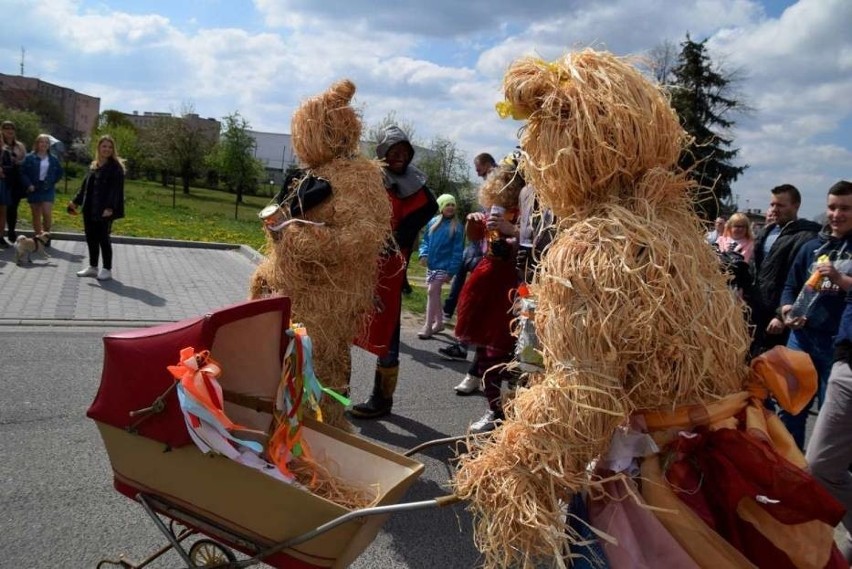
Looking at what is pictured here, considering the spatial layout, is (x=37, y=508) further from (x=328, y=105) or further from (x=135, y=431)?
(x=328, y=105)

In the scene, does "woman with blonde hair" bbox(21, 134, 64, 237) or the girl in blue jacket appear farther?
"woman with blonde hair" bbox(21, 134, 64, 237)

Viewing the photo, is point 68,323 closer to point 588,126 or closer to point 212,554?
point 212,554

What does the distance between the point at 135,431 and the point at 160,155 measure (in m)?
34.6

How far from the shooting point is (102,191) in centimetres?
827

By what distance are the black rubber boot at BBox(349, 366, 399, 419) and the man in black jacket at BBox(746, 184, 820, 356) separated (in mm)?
2780

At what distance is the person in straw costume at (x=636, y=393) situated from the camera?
170 cm

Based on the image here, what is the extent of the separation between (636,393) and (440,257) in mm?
6181

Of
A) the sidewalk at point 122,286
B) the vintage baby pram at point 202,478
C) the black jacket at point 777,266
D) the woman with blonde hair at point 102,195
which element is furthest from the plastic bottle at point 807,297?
the woman with blonde hair at point 102,195

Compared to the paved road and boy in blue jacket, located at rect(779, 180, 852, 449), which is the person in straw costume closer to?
the paved road

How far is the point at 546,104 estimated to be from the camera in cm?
199

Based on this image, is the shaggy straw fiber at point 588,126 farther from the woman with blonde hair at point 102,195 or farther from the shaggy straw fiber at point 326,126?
the woman with blonde hair at point 102,195

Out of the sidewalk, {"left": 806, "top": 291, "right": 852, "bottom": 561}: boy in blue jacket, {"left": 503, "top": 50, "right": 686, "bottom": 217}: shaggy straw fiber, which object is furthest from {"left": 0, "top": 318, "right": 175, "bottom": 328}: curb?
{"left": 806, "top": 291, "right": 852, "bottom": 561}: boy in blue jacket

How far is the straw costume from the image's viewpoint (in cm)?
343

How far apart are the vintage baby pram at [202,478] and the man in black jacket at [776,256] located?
13.1 ft
